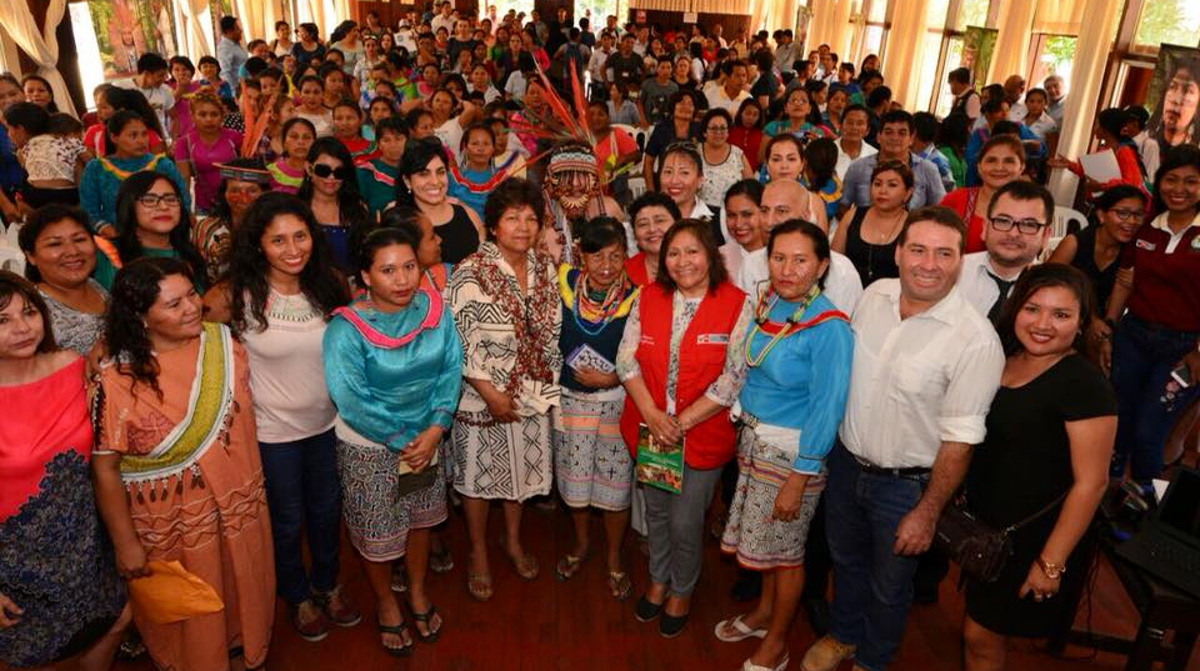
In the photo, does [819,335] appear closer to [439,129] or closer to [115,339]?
[115,339]

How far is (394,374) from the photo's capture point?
8.24 ft

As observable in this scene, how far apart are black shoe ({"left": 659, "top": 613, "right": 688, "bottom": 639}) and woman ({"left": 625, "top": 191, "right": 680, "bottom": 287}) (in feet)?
4.37

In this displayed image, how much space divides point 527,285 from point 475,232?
2.77 feet

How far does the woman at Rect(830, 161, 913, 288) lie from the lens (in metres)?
3.43

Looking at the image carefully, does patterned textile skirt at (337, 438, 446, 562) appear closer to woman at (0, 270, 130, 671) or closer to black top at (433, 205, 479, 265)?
woman at (0, 270, 130, 671)

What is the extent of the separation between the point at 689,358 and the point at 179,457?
161 cm

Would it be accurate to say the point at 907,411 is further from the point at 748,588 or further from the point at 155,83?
the point at 155,83

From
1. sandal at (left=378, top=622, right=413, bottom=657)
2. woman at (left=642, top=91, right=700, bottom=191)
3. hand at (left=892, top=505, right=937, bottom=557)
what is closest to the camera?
hand at (left=892, top=505, right=937, bottom=557)

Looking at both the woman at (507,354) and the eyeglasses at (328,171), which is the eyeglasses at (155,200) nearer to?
the eyeglasses at (328,171)

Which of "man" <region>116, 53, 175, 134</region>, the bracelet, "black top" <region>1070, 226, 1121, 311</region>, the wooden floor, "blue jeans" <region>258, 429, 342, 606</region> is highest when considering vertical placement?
"man" <region>116, 53, 175, 134</region>

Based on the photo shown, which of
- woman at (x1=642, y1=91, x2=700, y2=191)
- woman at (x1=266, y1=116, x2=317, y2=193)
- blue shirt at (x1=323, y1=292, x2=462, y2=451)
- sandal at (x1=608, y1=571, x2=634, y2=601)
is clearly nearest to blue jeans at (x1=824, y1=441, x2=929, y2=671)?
sandal at (x1=608, y1=571, x2=634, y2=601)

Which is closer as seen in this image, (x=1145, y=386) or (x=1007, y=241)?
(x=1007, y=241)

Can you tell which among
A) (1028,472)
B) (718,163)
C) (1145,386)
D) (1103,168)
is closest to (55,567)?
(1028,472)

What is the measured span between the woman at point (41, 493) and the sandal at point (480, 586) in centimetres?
140
